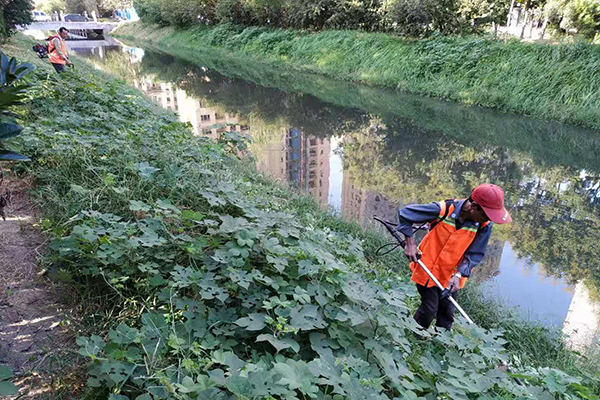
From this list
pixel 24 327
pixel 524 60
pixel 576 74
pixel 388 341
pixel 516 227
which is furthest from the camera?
pixel 524 60

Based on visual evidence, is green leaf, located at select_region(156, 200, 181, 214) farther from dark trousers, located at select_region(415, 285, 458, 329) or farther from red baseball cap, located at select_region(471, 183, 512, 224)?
red baseball cap, located at select_region(471, 183, 512, 224)

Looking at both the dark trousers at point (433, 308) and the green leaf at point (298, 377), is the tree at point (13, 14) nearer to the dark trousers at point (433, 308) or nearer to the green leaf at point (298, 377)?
the dark trousers at point (433, 308)

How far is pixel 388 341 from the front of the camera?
6.73 ft

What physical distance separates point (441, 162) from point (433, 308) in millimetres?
5698

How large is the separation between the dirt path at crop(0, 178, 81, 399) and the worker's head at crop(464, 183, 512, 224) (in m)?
2.68

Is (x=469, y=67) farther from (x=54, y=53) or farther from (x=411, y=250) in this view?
(x=411, y=250)

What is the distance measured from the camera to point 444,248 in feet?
9.93

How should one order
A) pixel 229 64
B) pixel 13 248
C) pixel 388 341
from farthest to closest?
pixel 229 64 → pixel 13 248 → pixel 388 341

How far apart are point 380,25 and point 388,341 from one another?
65.2ft

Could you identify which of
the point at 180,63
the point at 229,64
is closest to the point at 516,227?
the point at 229,64

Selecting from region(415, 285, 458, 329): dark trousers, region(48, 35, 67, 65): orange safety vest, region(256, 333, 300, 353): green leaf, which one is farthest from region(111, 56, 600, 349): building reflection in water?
region(48, 35, 67, 65): orange safety vest

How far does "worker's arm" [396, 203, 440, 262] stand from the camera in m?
2.99

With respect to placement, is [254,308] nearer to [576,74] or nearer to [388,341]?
[388,341]

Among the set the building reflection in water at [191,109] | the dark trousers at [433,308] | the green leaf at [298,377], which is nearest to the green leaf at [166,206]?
the green leaf at [298,377]
